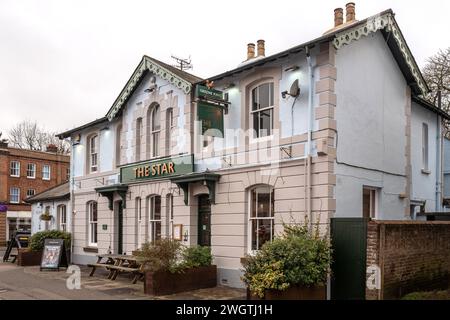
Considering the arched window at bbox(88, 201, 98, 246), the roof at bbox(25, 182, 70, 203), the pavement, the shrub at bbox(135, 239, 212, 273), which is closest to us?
the pavement

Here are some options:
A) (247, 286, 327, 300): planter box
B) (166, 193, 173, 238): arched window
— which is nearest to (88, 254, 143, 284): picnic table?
(166, 193, 173, 238): arched window

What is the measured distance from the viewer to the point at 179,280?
13156 mm

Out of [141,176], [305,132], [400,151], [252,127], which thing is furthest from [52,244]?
[400,151]

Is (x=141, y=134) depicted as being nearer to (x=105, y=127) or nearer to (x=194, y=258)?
(x=105, y=127)

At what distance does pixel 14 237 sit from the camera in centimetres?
2336

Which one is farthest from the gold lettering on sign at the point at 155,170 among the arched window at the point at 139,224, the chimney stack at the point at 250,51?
the chimney stack at the point at 250,51

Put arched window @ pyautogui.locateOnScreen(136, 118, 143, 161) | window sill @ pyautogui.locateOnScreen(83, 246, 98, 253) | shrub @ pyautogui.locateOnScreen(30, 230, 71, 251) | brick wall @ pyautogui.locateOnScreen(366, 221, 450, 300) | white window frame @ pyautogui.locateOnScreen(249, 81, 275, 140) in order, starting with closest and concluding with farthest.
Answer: brick wall @ pyautogui.locateOnScreen(366, 221, 450, 300)
white window frame @ pyautogui.locateOnScreen(249, 81, 275, 140)
arched window @ pyautogui.locateOnScreen(136, 118, 143, 161)
window sill @ pyautogui.locateOnScreen(83, 246, 98, 253)
shrub @ pyautogui.locateOnScreen(30, 230, 71, 251)

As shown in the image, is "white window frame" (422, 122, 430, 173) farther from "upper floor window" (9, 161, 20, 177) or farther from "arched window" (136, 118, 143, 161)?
"upper floor window" (9, 161, 20, 177)

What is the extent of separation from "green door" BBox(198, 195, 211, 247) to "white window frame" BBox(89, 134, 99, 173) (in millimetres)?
7573

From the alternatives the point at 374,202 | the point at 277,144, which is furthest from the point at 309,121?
the point at 374,202

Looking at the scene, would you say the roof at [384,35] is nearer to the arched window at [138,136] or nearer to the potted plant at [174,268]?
the arched window at [138,136]

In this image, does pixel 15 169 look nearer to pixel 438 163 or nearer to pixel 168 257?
pixel 168 257

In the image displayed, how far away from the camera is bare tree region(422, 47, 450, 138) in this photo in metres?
27.2

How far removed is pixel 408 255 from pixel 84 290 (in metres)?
8.91
